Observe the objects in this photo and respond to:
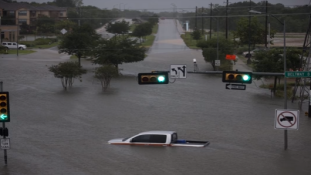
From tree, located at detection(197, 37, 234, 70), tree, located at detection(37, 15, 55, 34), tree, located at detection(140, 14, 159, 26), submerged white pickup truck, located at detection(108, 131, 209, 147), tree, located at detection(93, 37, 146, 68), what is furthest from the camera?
tree, located at detection(140, 14, 159, 26)

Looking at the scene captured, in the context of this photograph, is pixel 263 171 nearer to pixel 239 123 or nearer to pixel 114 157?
pixel 114 157

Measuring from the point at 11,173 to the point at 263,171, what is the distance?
8.82m

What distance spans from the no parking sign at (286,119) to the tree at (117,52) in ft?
87.8

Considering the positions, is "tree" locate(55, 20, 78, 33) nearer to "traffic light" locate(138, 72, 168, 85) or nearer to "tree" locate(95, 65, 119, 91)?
"tree" locate(95, 65, 119, 91)

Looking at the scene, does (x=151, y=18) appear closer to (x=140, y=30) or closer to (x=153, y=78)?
(x=140, y=30)

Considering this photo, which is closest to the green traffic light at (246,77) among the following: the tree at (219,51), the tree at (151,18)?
the tree at (219,51)

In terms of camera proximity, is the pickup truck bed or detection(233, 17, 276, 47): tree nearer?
the pickup truck bed

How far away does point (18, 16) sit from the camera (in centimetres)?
6247

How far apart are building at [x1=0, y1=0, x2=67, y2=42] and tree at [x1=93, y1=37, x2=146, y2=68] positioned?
15325 mm

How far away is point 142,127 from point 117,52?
2134cm

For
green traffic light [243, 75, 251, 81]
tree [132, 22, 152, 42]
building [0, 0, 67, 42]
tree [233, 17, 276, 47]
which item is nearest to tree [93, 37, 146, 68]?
building [0, 0, 67, 42]

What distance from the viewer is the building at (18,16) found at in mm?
61531

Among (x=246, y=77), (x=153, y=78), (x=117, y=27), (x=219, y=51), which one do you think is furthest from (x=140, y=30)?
(x=246, y=77)

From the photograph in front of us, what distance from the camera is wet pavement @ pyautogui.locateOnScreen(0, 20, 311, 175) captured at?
19.0 m
